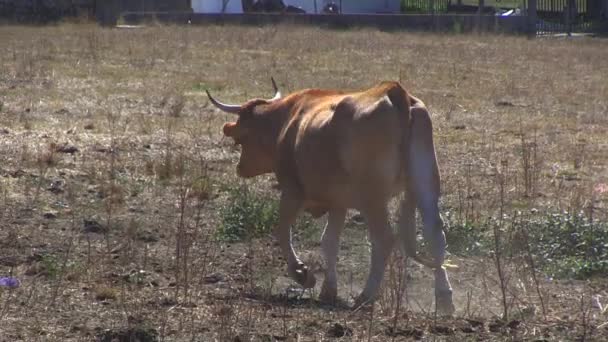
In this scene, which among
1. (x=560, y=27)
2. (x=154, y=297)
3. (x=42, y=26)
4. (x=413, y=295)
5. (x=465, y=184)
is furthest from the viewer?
(x=560, y=27)

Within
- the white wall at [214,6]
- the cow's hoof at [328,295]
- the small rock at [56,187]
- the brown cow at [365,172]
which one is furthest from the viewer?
the white wall at [214,6]

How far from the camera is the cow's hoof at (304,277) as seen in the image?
7930 mm

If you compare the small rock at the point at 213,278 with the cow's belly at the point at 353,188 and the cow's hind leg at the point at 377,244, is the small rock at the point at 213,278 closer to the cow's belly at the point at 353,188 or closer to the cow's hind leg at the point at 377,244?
the cow's belly at the point at 353,188

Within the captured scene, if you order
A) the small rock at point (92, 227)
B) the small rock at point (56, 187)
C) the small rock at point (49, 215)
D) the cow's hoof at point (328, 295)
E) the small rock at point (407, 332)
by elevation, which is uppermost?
the small rock at point (56, 187)

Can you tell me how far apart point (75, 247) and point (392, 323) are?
2.86 metres

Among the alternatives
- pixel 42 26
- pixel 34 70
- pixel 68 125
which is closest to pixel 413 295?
pixel 68 125

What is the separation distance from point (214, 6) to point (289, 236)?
4940 cm

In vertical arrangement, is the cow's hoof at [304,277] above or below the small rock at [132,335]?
below

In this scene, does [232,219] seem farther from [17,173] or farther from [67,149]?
[67,149]

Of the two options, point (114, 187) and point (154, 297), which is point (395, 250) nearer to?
point (154, 297)

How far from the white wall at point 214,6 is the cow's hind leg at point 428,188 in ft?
160

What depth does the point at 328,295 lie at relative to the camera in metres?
7.87

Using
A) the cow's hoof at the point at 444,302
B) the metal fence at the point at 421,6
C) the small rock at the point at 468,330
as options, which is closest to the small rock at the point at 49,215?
the cow's hoof at the point at 444,302

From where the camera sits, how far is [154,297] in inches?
281
